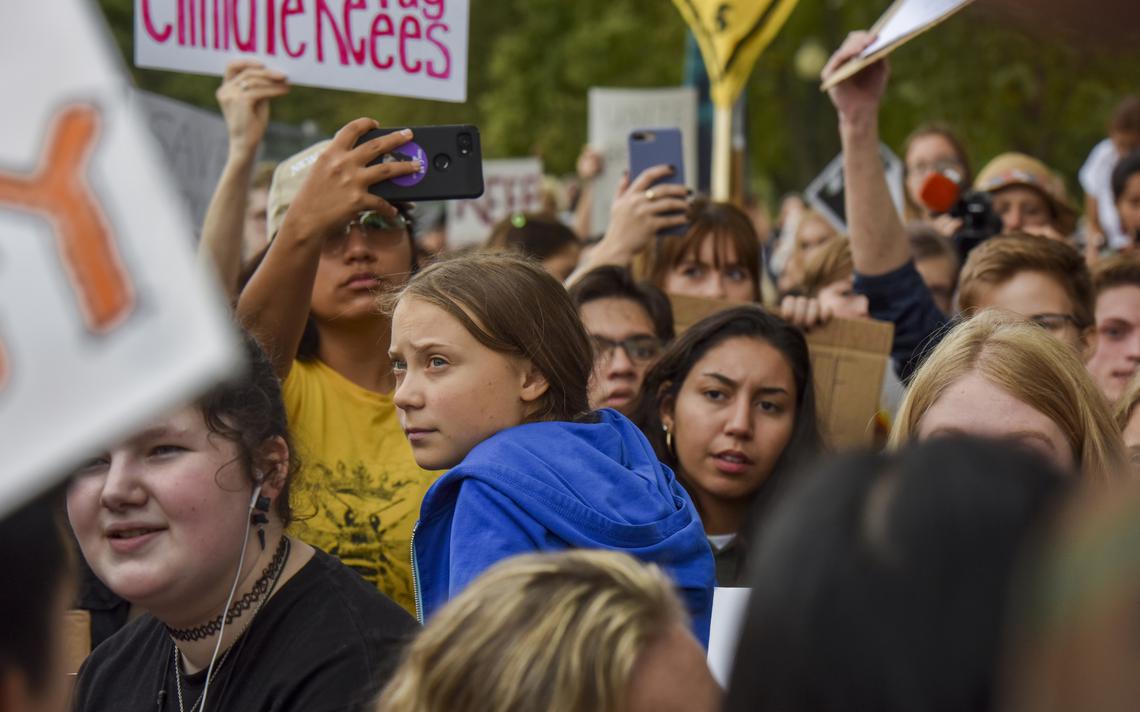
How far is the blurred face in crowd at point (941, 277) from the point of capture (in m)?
5.48

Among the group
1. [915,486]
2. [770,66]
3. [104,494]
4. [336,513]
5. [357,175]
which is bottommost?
[336,513]

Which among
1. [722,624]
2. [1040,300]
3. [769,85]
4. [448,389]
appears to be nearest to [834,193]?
[1040,300]

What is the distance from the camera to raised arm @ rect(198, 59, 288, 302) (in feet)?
14.1

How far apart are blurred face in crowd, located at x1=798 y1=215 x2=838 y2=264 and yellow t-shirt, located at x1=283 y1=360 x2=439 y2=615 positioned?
3.77 metres

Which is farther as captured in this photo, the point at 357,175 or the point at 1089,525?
the point at 357,175

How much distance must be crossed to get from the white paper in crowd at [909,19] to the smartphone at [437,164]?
1139mm

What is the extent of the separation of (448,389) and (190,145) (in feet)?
10.8

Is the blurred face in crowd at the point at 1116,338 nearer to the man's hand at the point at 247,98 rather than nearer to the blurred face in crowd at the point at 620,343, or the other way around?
the blurred face in crowd at the point at 620,343

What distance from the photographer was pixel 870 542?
1.16m

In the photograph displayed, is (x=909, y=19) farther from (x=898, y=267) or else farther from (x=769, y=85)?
(x=769, y=85)

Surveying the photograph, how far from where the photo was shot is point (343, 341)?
397 centimetres

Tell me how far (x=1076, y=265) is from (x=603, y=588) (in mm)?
3408

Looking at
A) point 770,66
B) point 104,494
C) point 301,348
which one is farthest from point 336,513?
point 770,66

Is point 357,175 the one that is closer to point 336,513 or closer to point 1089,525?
point 336,513
